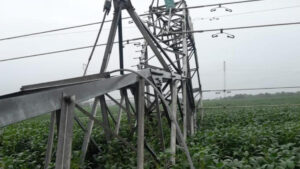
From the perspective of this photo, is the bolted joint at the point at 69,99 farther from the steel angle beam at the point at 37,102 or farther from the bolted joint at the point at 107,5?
the bolted joint at the point at 107,5

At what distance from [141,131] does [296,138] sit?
11.4ft

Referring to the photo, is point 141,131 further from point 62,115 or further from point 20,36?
point 20,36

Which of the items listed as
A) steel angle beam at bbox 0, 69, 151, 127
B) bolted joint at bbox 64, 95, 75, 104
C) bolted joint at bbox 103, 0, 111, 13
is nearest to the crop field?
steel angle beam at bbox 0, 69, 151, 127

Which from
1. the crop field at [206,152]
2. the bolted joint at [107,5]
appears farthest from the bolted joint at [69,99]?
the bolted joint at [107,5]

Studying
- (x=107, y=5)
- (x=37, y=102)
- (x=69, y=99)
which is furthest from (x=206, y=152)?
(x=107, y=5)

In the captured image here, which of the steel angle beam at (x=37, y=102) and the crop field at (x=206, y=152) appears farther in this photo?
the crop field at (x=206, y=152)

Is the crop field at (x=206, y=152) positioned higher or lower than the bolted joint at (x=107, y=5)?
lower

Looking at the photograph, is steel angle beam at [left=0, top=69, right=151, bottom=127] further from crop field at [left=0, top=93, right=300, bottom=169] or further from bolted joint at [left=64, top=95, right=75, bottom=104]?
crop field at [left=0, top=93, right=300, bottom=169]

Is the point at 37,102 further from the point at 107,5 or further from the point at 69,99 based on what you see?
the point at 107,5

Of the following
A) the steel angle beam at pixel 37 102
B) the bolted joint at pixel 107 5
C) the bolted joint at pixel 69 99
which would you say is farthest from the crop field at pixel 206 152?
Answer: the bolted joint at pixel 107 5

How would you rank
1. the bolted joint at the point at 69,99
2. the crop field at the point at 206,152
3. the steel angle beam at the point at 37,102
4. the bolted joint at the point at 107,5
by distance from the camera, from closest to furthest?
the steel angle beam at the point at 37,102
the bolted joint at the point at 69,99
the crop field at the point at 206,152
the bolted joint at the point at 107,5

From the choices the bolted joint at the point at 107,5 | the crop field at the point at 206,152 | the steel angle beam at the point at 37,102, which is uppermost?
the bolted joint at the point at 107,5

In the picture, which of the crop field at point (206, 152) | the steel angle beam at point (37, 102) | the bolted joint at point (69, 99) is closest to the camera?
the steel angle beam at point (37, 102)

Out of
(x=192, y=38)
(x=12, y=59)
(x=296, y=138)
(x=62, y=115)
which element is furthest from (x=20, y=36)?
(x=296, y=138)
